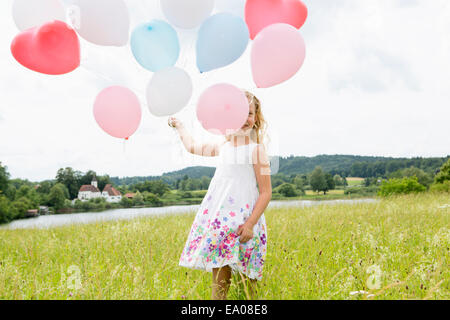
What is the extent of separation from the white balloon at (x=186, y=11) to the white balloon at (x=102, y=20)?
9.3 inches

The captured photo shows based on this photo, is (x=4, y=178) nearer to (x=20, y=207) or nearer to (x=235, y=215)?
(x=20, y=207)

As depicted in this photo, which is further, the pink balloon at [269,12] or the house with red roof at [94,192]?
the house with red roof at [94,192]

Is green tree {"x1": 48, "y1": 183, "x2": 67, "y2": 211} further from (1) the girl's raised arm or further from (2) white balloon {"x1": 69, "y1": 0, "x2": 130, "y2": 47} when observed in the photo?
(2) white balloon {"x1": 69, "y1": 0, "x2": 130, "y2": 47}

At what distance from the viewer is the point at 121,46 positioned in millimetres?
1847

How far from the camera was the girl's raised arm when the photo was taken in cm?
200

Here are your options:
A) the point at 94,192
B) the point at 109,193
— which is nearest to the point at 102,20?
the point at 109,193

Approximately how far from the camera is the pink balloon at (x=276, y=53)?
170 cm

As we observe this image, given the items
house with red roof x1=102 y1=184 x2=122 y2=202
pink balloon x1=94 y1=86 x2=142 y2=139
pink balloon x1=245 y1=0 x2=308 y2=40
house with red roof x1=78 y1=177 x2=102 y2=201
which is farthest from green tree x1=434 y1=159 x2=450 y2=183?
pink balloon x1=94 y1=86 x2=142 y2=139

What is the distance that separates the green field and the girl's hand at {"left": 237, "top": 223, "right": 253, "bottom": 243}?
1.02 ft

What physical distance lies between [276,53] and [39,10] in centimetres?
138

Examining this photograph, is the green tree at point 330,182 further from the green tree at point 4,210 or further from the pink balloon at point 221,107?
the green tree at point 4,210

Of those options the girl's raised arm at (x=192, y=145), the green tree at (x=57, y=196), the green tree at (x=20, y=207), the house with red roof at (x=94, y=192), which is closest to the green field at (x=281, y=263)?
the girl's raised arm at (x=192, y=145)
